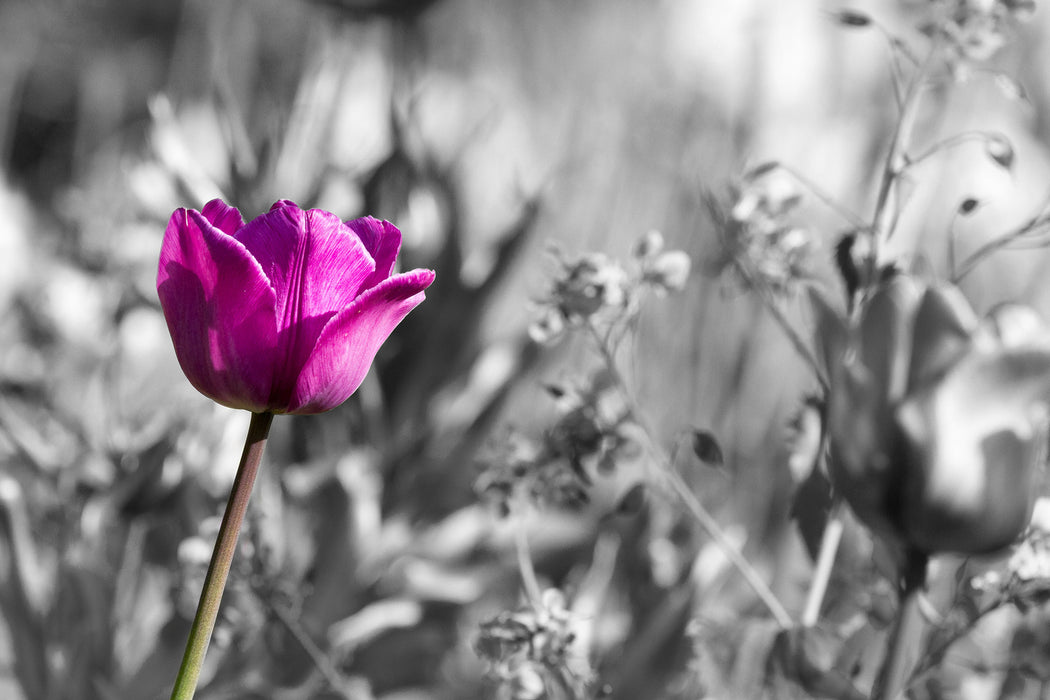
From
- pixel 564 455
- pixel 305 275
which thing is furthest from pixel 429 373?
pixel 305 275

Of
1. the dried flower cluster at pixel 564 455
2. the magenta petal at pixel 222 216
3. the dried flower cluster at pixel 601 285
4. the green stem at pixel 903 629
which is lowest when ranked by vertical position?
the dried flower cluster at pixel 564 455

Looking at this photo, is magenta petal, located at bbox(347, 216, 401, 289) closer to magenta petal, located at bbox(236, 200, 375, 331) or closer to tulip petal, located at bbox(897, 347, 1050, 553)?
magenta petal, located at bbox(236, 200, 375, 331)

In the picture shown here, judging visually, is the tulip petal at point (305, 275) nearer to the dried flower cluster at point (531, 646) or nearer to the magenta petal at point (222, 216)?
the magenta petal at point (222, 216)

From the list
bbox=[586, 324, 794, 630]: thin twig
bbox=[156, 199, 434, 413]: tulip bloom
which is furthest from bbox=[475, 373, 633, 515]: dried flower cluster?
bbox=[156, 199, 434, 413]: tulip bloom

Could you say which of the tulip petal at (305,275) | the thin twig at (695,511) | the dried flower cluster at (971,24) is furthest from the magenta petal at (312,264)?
the dried flower cluster at (971,24)

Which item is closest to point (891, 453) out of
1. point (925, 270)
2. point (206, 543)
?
point (925, 270)

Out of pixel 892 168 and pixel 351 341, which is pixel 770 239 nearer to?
pixel 892 168

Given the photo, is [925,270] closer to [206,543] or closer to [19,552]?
[206,543]
